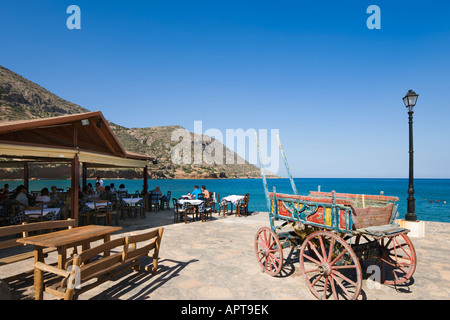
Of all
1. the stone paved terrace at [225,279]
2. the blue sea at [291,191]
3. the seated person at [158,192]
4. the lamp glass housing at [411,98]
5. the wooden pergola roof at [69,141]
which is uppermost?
the lamp glass housing at [411,98]

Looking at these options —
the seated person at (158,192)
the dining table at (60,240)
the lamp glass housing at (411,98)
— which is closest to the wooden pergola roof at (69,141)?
the seated person at (158,192)

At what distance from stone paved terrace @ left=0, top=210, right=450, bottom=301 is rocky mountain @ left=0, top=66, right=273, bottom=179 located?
5392 centimetres

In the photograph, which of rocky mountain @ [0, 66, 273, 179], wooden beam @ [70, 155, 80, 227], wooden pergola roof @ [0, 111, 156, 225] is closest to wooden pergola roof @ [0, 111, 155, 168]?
wooden pergola roof @ [0, 111, 156, 225]

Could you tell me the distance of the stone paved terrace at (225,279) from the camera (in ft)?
12.8

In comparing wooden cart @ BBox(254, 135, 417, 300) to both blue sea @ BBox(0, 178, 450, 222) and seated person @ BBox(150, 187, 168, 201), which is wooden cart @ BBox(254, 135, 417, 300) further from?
blue sea @ BBox(0, 178, 450, 222)

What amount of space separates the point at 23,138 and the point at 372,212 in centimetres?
1027

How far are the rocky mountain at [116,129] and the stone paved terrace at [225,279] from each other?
2123 inches

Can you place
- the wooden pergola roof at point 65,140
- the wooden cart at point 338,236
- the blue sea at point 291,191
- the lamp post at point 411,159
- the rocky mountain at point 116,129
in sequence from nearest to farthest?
the wooden cart at point 338,236, the wooden pergola roof at point 65,140, the lamp post at point 411,159, the blue sea at point 291,191, the rocky mountain at point 116,129

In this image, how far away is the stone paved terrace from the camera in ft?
12.8

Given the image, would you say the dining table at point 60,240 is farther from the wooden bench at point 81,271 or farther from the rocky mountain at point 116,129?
the rocky mountain at point 116,129

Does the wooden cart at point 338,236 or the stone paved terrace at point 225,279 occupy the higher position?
the wooden cart at point 338,236

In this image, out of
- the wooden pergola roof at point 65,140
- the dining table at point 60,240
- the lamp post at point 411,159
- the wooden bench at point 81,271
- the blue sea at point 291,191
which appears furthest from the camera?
the blue sea at point 291,191

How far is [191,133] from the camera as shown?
370 feet
